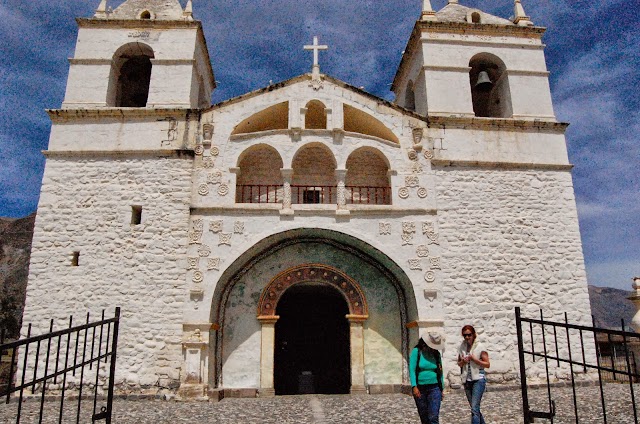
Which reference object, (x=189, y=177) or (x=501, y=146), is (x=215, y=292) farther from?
(x=501, y=146)

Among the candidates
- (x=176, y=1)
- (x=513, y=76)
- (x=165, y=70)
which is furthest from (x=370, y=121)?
(x=176, y=1)

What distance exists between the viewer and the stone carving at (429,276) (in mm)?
10812

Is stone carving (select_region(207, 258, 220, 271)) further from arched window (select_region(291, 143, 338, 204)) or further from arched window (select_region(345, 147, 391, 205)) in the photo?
arched window (select_region(345, 147, 391, 205))

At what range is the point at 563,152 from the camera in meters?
12.2

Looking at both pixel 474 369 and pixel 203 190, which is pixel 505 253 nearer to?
pixel 474 369

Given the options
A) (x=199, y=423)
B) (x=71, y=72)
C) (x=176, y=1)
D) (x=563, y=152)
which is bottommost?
(x=199, y=423)

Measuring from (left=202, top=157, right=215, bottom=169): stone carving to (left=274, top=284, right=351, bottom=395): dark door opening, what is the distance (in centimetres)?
415

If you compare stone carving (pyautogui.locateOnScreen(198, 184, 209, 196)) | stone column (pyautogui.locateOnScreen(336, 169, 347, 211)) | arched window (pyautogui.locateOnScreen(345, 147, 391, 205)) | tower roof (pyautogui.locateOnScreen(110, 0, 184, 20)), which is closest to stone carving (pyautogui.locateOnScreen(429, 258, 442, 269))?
arched window (pyautogui.locateOnScreen(345, 147, 391, 205))

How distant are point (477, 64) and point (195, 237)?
30.1 feet

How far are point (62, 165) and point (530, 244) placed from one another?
11054mm

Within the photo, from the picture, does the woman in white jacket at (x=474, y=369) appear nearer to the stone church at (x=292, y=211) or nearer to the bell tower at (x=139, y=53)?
the stone church at (x=292, y=211)

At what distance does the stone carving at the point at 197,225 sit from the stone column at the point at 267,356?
243 centimetres

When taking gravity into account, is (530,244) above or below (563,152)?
below

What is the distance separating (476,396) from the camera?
5.58 meters
